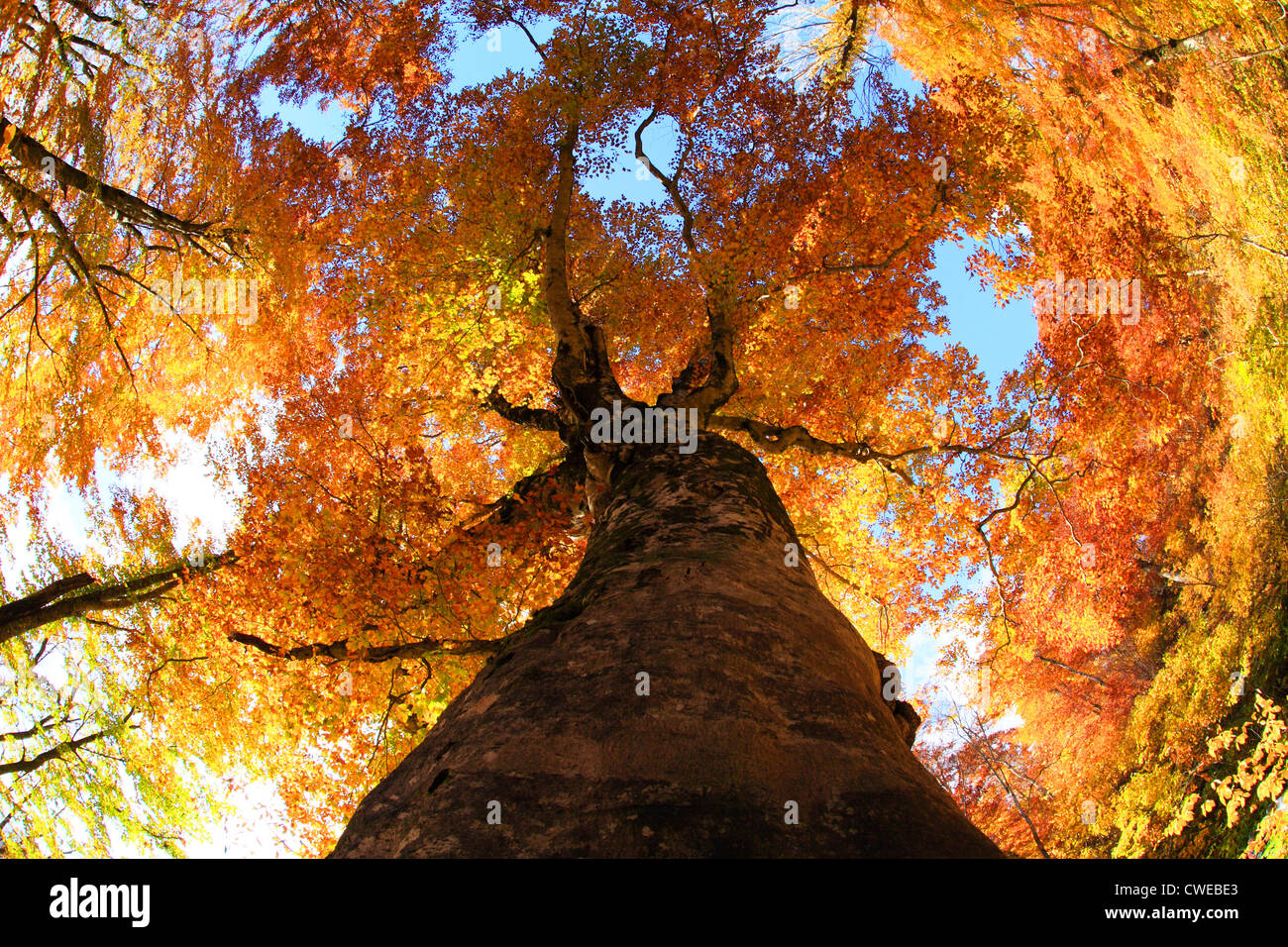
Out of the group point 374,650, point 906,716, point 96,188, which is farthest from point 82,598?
point 906,716

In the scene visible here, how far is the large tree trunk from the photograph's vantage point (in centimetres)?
234

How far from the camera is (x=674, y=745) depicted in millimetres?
2723

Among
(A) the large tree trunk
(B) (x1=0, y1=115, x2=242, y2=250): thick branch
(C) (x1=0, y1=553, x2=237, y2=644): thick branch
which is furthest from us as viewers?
(C) (x1=0, y1=553, x2=237, y2=644): thick branch

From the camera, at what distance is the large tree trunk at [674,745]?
2344mm

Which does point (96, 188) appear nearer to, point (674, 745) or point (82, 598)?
point (82, 598)

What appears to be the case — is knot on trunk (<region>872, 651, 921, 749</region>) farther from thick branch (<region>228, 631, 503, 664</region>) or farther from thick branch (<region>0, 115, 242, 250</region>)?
thick branch (<region>0, 115, 242, 250</region>)

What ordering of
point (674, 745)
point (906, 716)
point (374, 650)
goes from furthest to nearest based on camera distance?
1. point (374, 650)
2. point (906, 716)
3. point (674, 745)

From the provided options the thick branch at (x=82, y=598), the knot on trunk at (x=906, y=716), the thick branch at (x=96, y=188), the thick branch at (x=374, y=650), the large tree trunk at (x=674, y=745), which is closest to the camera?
the large tree trunk at (x=674, y=745)

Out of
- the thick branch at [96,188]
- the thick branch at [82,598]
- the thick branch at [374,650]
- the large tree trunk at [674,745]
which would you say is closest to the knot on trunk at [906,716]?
the large tree trunk at [674,745]

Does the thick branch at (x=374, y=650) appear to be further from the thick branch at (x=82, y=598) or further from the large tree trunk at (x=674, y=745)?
the thick branch at (x=82, y=598)

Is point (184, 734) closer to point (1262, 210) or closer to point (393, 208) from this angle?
point (393, 208)

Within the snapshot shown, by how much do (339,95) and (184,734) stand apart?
1360 centimetres

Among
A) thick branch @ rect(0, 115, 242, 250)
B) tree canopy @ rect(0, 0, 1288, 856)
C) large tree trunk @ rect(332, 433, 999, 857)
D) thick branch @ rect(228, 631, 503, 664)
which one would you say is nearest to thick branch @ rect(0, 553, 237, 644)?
tree canopy @ rect(0, 0, 1288, 856)
